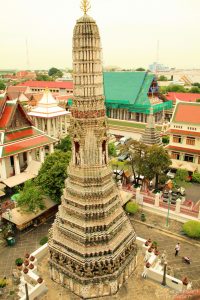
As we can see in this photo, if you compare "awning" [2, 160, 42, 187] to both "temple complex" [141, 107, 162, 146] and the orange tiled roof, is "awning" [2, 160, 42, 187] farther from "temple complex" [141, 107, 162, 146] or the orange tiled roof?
the orange tiled roof

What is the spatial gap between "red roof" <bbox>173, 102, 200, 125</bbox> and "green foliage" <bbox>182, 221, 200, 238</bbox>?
16.0 m

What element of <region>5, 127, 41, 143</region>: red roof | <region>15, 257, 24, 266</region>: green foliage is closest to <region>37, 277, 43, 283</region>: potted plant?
<region>15, 257, 24, 266</region>: green foliage

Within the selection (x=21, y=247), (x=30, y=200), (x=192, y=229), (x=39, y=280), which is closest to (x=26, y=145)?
(x=30, y=200)

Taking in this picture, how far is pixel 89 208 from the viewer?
54.9 feet

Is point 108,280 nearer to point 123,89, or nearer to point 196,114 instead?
point 196,114

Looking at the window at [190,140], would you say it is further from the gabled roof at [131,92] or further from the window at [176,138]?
the gabled roof at [131,92]

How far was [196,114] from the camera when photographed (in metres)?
37.0

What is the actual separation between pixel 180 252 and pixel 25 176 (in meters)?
20.5

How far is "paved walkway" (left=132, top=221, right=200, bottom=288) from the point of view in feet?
65.6

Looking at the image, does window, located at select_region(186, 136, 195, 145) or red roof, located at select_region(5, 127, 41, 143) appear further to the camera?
window, located at select_region(186, 136, 195, 145)

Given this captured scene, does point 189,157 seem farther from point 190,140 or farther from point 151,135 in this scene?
point 151,135

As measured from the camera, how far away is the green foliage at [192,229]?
23.8m

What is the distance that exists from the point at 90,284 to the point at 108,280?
1.12 m

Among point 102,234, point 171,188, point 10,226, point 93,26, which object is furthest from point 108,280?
point 171,188
